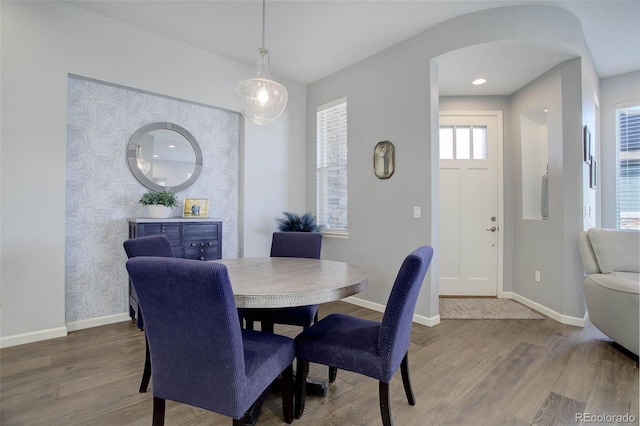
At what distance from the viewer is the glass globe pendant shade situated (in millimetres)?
2287

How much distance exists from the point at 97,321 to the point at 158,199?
1332 mm

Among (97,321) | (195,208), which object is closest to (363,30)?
(195,208)

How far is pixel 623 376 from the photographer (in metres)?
2.10

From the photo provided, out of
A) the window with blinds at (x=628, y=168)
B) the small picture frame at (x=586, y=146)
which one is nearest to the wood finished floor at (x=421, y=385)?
the small picture frame at (x=586, y=146)

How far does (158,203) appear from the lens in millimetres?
3113

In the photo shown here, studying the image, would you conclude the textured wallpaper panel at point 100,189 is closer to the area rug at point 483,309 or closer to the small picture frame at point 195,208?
the small picture frame at point 195,208

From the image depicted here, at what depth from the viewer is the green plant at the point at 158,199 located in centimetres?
310

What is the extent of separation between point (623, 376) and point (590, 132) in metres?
2.48

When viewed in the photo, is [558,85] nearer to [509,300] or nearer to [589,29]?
[589,29]

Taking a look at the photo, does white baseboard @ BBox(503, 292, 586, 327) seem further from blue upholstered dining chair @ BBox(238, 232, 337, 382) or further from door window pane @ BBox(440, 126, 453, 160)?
blue upholstered dining chair @ BBox(238, 232, 337, 382)

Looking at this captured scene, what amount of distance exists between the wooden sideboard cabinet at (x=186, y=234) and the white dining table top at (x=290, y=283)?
3.85 ft

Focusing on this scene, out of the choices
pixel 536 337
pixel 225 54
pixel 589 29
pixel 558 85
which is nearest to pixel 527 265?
pixel 536 337

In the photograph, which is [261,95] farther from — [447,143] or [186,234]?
[447,143]

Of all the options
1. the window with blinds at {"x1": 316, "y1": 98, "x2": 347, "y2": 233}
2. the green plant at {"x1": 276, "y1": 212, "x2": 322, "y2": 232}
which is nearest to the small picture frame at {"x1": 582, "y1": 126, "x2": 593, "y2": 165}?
the window with blinds at {"x1": 316, "y1": 98, "x2": 347, "y2": 233}
